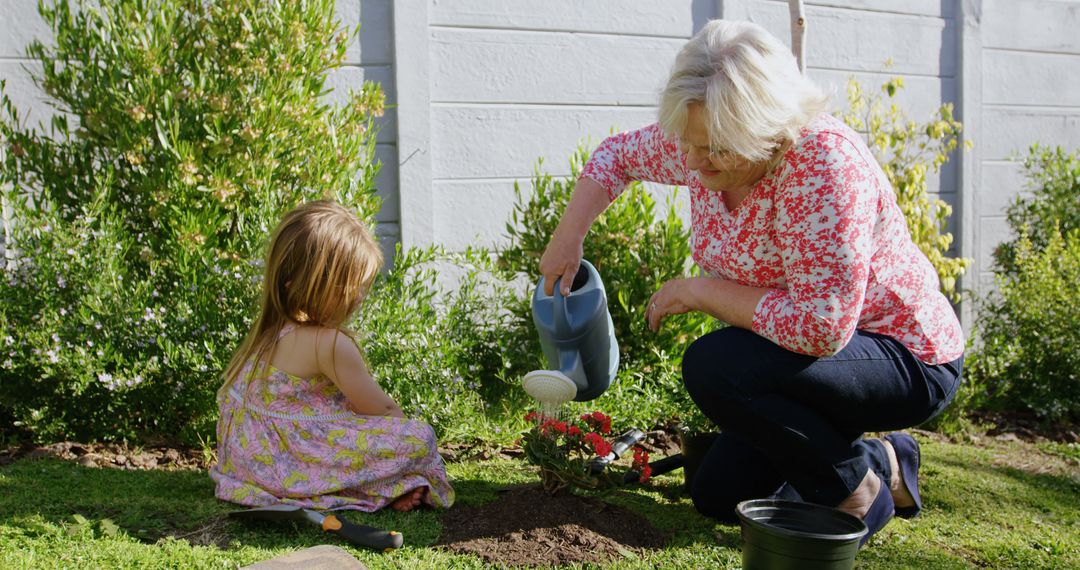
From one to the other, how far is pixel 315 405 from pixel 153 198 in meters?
1.05

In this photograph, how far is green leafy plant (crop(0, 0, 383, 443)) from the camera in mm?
3111

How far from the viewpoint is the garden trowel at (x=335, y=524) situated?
7.63 feet

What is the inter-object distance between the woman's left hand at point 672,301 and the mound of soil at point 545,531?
537 mm

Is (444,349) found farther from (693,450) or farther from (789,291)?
(789,291)

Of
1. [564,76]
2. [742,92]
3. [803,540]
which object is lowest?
[803,540]

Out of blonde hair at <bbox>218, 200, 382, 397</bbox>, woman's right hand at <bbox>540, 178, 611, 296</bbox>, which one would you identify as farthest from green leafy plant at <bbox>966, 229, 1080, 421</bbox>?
blonde hair at <bbox>218, 200, 382, 397</bbox>

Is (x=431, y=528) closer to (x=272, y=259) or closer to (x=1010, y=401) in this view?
(x=272, y=259)

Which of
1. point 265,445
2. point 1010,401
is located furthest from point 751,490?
point 1010,401

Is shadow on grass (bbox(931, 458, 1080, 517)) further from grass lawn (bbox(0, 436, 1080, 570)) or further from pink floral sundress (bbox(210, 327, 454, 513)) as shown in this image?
pink floral sundress (bbox(210, 327, 454, 513))

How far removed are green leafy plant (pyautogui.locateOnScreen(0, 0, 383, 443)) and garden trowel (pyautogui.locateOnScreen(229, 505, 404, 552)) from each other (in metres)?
0.79

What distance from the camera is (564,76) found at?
445cm

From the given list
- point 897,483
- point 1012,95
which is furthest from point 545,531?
point 1012,95

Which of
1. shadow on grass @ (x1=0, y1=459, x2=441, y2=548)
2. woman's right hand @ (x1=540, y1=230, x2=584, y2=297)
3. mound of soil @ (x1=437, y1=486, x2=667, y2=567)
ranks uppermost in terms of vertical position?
woman's right hand @ (x1=540, y1=230, x2=584, y2=297)

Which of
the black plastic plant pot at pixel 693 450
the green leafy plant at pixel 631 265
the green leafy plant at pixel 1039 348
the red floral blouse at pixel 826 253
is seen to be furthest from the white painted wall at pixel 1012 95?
the red floral blouse at pixel 826 253
